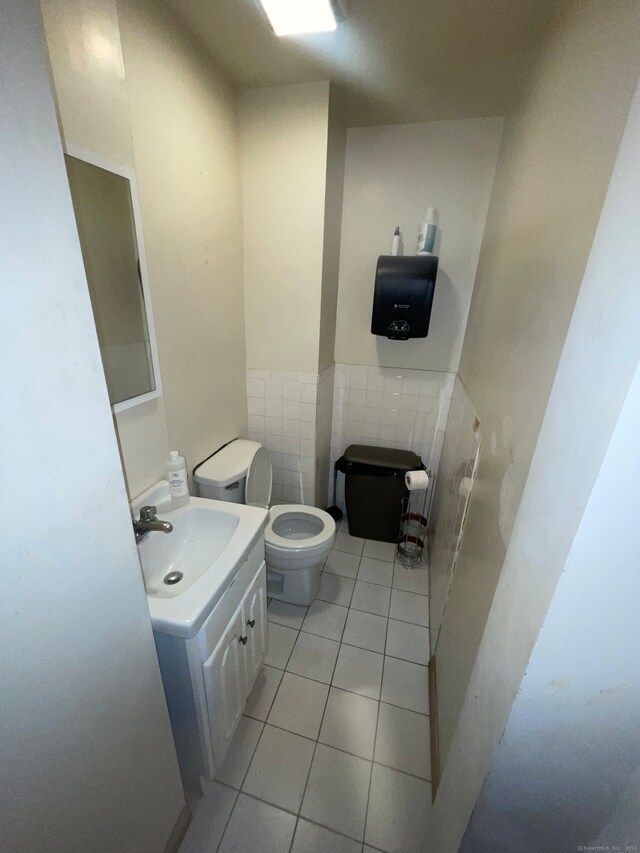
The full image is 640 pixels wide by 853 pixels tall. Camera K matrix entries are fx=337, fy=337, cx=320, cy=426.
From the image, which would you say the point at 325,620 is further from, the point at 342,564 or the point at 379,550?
the point at 379,550

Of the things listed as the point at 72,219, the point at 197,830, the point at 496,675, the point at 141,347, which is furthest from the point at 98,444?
the point at 197,830

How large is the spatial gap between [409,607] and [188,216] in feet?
6.63

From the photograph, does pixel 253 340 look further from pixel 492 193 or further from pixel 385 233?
pixel 492 193

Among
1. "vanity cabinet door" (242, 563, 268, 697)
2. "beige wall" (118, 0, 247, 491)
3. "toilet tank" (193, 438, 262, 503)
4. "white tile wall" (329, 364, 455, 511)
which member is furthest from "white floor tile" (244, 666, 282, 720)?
"white tile wall" (329, 364, 455, 511)

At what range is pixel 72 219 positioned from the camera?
1.54ft

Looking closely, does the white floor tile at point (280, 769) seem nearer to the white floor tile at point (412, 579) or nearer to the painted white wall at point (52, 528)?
the painted white wall at point (52, 528)

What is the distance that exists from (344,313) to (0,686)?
1984mm

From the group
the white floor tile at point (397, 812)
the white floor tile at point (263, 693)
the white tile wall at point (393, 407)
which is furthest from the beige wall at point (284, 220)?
the white floor tile at point (397, 812)

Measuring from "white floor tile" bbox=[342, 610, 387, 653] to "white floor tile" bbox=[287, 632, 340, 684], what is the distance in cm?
9

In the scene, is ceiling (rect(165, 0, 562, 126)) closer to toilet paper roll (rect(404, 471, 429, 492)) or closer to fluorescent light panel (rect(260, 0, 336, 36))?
fluorescent light panel (rect(260, 0, 336, 36))

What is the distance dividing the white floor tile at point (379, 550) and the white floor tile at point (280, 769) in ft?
3.33

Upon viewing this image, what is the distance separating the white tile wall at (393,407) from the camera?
205 cm

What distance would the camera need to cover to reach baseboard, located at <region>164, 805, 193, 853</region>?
0.92 m

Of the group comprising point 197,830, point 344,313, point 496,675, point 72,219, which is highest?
point 72,219
